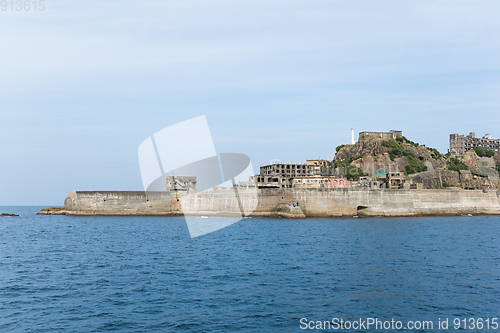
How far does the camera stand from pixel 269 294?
24.0 meters

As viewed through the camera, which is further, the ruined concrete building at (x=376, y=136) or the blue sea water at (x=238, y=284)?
the ruined concrete building at (x=376, y=136)

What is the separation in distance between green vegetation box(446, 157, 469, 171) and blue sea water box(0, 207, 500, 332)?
96.8 meters

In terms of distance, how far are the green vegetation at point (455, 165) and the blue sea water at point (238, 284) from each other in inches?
3812

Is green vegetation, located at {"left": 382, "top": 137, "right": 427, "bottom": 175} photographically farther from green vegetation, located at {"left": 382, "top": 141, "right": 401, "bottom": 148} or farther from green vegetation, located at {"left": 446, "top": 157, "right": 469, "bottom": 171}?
green vegetation, located at {"left": 446, "top": 157, "right": 469, "bottom": 171}

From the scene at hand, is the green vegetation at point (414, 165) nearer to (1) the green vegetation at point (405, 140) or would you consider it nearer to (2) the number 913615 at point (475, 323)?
(1) the green vegetation at point (405, 140)

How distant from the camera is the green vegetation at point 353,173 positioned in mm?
123644

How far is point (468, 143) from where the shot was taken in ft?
604

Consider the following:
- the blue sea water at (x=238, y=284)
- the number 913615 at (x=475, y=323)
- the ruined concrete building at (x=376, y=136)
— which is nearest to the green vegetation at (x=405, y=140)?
the ruined concrete building at (x=376, y=136)

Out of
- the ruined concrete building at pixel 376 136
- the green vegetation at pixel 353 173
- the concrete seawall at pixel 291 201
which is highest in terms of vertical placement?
the ruined concrete building at pixel 376 136

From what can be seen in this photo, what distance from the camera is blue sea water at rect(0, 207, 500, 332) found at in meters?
19.8

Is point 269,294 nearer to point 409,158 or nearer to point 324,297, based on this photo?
point 324,297

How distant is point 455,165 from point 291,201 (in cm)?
7721

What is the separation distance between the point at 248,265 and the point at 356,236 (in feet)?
80.6

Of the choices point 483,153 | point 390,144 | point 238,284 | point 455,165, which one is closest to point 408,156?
point 390,144
